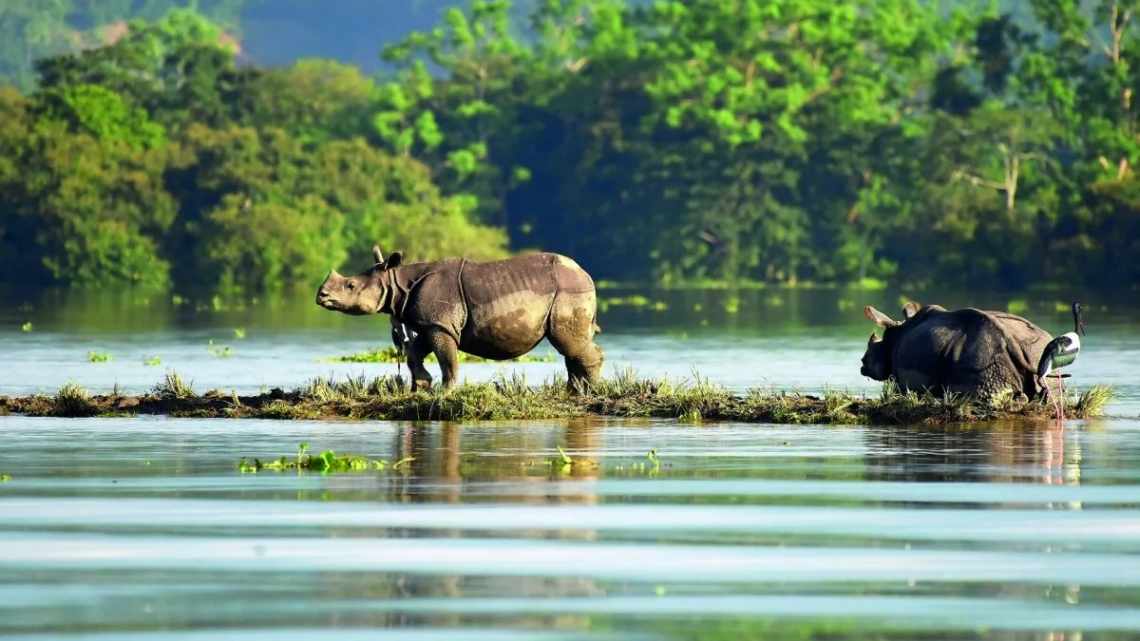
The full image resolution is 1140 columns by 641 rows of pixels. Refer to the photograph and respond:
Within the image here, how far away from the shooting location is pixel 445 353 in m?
26.3

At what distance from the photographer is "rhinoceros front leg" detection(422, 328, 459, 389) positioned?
26297mm

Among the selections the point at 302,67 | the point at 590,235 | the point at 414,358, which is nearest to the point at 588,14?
the point at 302,67

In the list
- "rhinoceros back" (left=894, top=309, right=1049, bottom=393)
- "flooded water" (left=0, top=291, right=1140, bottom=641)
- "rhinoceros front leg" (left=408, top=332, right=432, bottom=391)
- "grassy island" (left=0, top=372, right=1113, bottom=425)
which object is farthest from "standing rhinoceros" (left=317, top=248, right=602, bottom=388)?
"rhinoceros back" (left=894, top=309, right=1049, bottom=393)

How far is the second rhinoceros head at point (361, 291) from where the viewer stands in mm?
26547

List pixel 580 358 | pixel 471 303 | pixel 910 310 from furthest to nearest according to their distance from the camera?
pixel 580 358, pixel 471 303, pixel 910 310

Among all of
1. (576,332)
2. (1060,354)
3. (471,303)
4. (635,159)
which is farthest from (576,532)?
(635,159)

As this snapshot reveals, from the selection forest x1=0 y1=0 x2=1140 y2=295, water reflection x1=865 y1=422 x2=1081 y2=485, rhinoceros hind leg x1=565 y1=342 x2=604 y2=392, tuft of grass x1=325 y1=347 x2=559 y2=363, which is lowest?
water reflection x1=865 y1=422 x2=1081 y2=485

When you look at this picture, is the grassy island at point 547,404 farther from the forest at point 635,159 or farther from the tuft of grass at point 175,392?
the forest at point 635,159

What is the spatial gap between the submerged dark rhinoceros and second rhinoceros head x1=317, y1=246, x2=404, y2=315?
4666mm

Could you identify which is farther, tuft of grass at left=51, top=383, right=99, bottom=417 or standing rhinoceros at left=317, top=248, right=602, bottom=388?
standing rhinoceros at left=317, top=248, right=602, bottom=388

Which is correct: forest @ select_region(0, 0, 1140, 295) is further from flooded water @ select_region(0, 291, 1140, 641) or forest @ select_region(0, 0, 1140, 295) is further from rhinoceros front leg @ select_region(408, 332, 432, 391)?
flooded water @ select_region(0, 291, 1140, 641)

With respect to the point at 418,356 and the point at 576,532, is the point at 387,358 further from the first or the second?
the point at 576,532

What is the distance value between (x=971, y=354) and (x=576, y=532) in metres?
9.78

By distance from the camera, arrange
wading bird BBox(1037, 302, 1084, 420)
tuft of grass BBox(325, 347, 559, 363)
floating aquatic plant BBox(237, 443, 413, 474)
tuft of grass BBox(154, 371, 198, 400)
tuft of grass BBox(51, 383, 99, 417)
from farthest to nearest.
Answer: tuft of grass BBox(325, 347, 559, 363) < tuft of grass BBox(154, 371, 198, 400) < tuft of grass BBox(51, 383, 99, 417) < wading bird BBox(1037, 302, 1084, 420) < floating aquatic plant BBox(237, 443, 413, 474)
